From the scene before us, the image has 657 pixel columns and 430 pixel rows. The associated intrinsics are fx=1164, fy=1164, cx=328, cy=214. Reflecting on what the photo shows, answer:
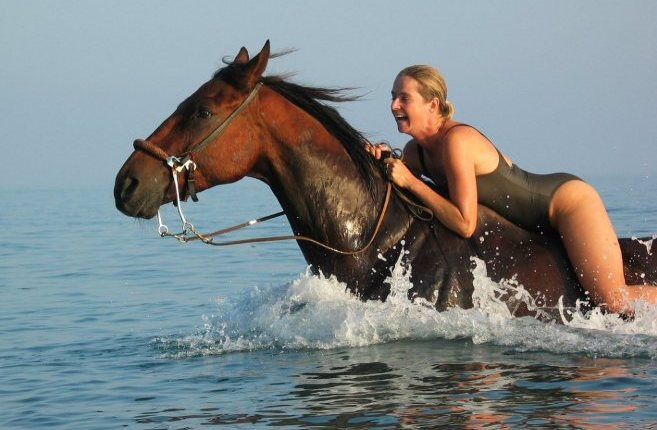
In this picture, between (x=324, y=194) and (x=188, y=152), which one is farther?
(x=324, y=194)

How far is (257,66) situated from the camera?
6.97m

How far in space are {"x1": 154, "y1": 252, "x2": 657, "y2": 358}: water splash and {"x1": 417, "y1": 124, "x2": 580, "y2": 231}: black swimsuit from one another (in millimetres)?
404

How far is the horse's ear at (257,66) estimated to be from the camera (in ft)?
22.7

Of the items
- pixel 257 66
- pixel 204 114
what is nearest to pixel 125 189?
pixel 204 114

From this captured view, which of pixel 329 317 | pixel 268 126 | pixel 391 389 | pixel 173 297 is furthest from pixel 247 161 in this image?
pixel 173 297

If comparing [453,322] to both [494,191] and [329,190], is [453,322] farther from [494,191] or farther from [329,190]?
[329,190]

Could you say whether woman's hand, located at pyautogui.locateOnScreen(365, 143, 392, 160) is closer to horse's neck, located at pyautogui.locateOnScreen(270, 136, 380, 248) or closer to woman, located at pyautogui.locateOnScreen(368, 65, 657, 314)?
woman, located at pyautogui.locateOnScreen(368, 65, 657, 314)

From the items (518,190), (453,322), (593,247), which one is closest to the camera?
(593,247)

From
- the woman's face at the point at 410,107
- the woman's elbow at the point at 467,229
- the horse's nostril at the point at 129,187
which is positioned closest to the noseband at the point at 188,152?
the horse's nostril at the point at 129,187

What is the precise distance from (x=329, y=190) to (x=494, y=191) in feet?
3.33

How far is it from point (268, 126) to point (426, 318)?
1536mm

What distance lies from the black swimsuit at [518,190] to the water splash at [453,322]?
40 cm

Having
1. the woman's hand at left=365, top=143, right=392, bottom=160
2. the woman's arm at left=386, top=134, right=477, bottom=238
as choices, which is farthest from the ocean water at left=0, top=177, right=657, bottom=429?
the woman's hand at left=365, top=143, right=392, bottom=160

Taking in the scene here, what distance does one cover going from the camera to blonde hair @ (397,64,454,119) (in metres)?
7.17
